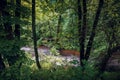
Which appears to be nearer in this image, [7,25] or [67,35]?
[7,25]

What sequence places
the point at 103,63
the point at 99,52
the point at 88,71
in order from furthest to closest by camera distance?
1. the point at 99,52
2. the point at 103,63
3. the point at 88,71

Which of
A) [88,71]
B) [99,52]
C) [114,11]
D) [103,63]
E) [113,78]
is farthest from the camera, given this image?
[99,52]

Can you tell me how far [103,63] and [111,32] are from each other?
166 centimetres

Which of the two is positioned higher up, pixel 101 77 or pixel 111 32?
pixel 111 32


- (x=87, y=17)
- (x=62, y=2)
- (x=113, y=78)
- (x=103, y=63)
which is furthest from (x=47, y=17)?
(x=113, y=78)

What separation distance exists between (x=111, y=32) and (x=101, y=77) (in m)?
1.87

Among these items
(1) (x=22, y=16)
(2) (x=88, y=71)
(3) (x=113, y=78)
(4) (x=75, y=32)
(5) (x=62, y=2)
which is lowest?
(3) (x=113, y=78)

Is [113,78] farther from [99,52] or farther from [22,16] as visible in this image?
[22,16]

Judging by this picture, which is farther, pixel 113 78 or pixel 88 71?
pixel 113 78

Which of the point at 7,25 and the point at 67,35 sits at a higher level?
the point at 7,25

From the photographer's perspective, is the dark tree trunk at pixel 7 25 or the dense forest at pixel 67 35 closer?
the dense forest at pixel 67 35

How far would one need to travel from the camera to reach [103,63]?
10516 mm

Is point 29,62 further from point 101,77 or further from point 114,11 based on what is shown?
A: point 114,11

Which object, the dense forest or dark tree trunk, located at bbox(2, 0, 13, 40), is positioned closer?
the dense forest
